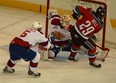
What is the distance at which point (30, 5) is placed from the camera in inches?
240

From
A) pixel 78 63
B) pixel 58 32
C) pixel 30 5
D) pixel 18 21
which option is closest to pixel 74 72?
pixel 78 63

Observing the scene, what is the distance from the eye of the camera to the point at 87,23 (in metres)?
3.73

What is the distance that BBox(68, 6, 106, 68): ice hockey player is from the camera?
12.3 ft

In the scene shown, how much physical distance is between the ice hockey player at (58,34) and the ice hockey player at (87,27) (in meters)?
0.11

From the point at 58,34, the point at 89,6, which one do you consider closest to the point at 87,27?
the point at 58,34

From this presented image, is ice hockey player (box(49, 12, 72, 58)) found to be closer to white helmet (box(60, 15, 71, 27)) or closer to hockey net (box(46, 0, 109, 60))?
white helmet (box(60, 15, 71, 27))

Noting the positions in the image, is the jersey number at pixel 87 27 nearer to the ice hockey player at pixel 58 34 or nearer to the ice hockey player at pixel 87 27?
the ice hockey player at pixel 87 27

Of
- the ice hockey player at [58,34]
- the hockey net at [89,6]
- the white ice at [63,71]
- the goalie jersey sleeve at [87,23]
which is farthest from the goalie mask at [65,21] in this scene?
the white ice at [63,71]

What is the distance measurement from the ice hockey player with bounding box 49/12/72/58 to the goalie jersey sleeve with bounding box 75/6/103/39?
164 millimetres

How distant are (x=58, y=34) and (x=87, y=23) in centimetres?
39

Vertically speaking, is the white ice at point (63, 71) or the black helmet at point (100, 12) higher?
the black helmet at point (100, 12)

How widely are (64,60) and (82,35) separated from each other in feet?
1.25

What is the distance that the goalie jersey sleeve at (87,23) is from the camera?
3.73m

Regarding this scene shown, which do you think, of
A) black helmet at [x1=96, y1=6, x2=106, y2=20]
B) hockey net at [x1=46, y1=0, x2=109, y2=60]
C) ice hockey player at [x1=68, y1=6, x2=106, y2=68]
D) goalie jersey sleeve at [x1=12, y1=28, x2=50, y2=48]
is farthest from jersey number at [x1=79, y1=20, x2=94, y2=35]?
goalie jersey sleeve at [x1=12, y1=28, x2=50, y2=48]
